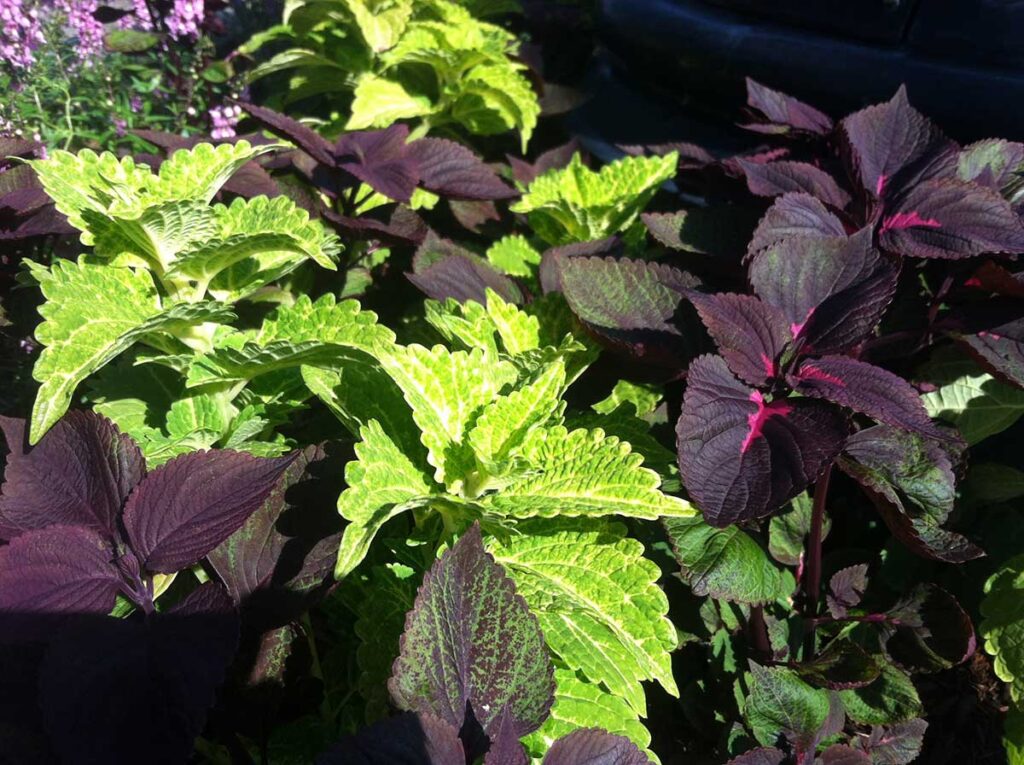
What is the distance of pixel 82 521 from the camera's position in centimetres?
82

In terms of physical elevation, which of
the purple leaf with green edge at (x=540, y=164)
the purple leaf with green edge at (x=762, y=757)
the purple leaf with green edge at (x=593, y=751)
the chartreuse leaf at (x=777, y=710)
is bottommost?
the chartreuse leaf at (x=777, y=710)

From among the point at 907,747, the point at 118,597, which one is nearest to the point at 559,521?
the point at 118,597

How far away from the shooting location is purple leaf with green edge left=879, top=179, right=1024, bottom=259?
1038 millimetres

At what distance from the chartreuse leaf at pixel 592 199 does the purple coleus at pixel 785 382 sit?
0.45 metres

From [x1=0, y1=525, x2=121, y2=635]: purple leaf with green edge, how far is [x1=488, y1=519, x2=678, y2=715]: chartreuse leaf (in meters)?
0.37

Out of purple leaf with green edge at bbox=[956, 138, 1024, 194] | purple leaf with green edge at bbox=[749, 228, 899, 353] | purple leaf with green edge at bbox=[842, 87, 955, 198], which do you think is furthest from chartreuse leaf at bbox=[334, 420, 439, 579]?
purple leaf with green edge at bbox=[956, 138, 1024, 194]

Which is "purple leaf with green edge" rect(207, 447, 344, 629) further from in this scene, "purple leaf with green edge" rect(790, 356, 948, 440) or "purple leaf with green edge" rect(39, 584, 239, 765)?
"purple leaf with green edge" rect(790, 356, 948, 440)

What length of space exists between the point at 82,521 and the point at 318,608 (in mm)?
311

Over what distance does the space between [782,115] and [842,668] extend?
847 mm

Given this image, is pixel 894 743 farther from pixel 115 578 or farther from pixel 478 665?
pixel 115 578

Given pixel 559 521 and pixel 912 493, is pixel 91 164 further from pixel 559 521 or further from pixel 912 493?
pixel 912 493

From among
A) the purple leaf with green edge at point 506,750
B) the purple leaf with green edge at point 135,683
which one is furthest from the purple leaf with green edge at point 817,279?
the purple leaf with green edge at point 135,683

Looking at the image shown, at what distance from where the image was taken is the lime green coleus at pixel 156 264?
2.89ft

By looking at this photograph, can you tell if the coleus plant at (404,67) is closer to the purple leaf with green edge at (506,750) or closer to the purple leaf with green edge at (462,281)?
the purple leaf with green edge at (462,281)
